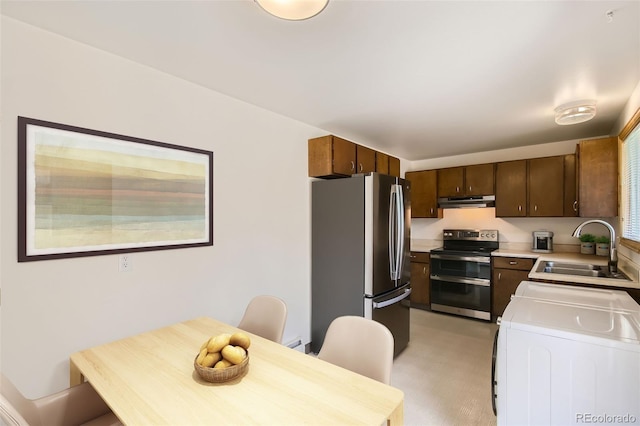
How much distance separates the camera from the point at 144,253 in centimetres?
194

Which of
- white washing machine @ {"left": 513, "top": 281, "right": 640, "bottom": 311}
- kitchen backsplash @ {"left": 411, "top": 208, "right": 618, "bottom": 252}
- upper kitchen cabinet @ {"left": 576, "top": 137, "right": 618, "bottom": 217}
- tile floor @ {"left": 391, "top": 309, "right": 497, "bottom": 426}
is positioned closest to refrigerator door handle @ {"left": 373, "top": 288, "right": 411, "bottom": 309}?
tile floor @ {"left": 391, "top": 309, "right": 497, "bottom": 426}

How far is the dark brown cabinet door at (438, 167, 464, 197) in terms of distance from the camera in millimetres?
4414

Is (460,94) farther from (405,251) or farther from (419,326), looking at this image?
(419,326)

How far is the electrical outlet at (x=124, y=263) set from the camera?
1839mm

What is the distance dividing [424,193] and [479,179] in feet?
2.68

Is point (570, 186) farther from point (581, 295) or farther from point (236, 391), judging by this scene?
point (236, 391)

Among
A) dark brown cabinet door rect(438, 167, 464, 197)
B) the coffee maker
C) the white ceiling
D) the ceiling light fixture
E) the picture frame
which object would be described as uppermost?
the white ceiling

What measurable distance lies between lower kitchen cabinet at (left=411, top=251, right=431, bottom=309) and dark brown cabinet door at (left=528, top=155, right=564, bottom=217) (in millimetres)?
1542

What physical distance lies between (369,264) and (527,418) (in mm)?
1492

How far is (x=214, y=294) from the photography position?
2.33 metres

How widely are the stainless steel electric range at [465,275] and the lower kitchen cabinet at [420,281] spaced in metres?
0.09

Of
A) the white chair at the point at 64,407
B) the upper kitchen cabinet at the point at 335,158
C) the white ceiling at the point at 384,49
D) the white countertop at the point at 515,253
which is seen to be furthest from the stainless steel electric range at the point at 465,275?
the white chair at the point at 64,407

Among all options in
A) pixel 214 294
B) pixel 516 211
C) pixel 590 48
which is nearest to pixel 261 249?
pixel 214 294

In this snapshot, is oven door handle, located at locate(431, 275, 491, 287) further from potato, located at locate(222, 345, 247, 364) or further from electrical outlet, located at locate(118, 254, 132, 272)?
electrical outlet, located at locate(118, 254, 132, 272)
